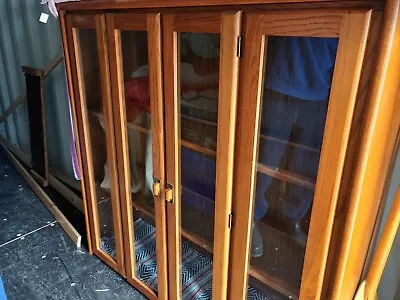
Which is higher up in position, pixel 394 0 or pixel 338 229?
pixel 394 0

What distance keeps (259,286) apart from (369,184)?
1.63ft

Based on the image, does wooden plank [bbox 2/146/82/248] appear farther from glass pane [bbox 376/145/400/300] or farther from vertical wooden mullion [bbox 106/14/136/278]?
glass pane [bbox 376/145/400/300]

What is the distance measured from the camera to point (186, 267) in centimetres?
129

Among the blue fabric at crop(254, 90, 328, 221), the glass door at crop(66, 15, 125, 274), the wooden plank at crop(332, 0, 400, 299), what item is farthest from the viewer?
the glass door at crop(66, 15, 125, 274)

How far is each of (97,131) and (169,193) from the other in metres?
0.51

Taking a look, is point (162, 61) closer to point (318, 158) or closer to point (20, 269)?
point (318, 158)

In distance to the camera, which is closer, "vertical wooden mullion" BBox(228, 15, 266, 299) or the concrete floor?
"vertical wooden mullion" BBox(228, 15, 266, 299)

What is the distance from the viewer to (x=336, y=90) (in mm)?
659

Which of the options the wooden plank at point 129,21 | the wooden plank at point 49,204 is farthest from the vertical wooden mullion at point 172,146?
the wooden plank at point 49,204

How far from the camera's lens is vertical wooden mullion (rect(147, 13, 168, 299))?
0.98 metres

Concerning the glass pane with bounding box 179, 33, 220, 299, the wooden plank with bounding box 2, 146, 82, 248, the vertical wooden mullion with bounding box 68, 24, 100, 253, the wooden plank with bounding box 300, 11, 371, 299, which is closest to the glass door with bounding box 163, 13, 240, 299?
the glass pane with bounding box 179, 33, 220, 299

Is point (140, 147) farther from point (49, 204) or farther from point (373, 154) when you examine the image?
point (49, 204)

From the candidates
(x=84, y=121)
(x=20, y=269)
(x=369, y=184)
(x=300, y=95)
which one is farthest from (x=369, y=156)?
(x=20, y=269)

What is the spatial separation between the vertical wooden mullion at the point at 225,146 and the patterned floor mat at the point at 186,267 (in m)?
0.08
